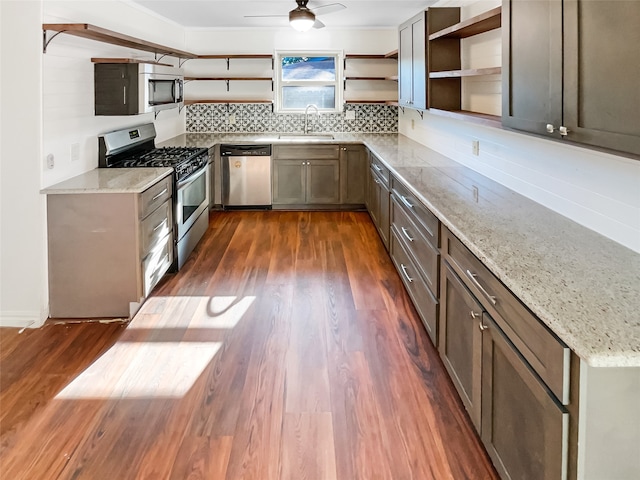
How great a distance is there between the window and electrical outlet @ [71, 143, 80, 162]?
12.2ft

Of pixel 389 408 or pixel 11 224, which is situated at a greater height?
pixel 11 224

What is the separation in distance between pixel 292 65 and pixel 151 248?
4.22 m

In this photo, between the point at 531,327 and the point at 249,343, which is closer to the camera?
the point at 531,327

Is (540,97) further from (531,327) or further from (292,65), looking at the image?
(292,65)

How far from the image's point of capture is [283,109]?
7.14 metres

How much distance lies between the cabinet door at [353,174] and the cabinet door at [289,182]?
0.48 m

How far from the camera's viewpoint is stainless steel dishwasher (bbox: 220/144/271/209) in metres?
6.46

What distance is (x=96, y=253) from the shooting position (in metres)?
3.40

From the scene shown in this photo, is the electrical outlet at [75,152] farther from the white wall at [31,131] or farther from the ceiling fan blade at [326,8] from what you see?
the ceiling fan blade at [326,8]

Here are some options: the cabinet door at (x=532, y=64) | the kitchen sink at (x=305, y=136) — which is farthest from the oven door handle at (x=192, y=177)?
the cabinet door at (x=532, y=64)

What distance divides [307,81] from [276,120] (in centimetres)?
66

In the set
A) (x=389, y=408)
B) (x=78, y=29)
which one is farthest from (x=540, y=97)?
(x=78, y=29)

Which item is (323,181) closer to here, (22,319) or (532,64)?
(22,319)

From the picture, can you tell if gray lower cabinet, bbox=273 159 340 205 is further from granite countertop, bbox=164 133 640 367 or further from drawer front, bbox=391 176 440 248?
granite countertop, bbox=164 133 640 367
